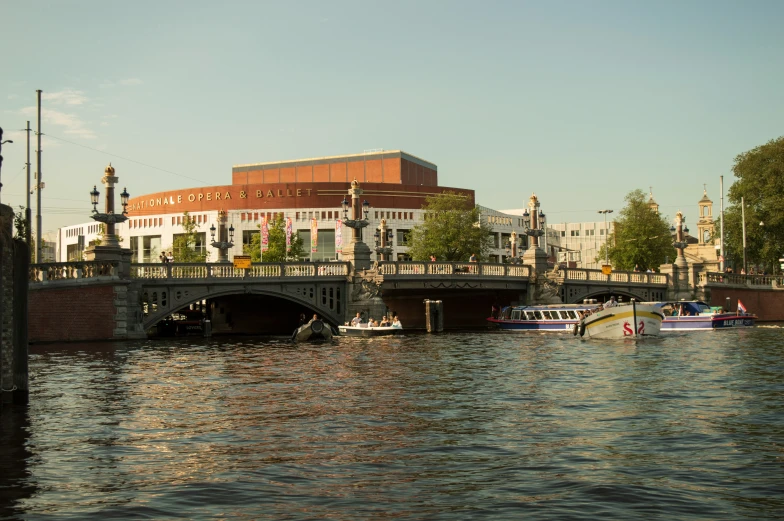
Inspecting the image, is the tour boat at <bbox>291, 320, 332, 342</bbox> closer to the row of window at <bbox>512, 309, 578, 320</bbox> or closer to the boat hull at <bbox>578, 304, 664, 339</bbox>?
the boat hull at <bbox>578, 304, 664, 339</bbox>

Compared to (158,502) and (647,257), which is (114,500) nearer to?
(158,502)

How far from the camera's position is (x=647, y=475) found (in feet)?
51.7

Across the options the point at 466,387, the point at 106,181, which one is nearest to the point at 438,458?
the point at 466,387

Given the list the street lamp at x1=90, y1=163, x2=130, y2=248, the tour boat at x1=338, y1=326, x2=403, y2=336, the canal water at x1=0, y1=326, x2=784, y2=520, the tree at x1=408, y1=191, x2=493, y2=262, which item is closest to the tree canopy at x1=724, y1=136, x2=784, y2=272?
the tree at x1=408, y1=191, x2=493, y2=262

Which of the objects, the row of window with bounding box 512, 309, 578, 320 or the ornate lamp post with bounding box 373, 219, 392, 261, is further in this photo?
→ the ornate lamp post with bounding box 373, 219, 392, 261

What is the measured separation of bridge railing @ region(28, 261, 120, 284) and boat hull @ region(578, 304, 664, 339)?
28.9 m

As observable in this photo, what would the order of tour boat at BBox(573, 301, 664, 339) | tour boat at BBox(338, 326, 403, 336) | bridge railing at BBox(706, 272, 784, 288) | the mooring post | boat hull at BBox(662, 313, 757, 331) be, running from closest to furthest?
tour boat at BBox(573, 301, 664, 339)
tour boat at BBox(338, 326, 403, 336)
boat hull at BBox(662, 313, 757, 331)
the mooring post
bridge railing at BBox(706, 272, 784, 288)

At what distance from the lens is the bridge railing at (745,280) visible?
81.3 m

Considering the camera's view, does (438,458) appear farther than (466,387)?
No

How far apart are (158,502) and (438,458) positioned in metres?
5.70

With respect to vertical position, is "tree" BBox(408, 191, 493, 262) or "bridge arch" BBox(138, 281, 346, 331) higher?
"tree" BBox(408, 191, 493, 262)

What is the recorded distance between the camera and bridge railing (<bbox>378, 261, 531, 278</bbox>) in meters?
62.3

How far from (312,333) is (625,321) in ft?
62.3

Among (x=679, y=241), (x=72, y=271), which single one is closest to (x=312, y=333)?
(x=72, y=271)
